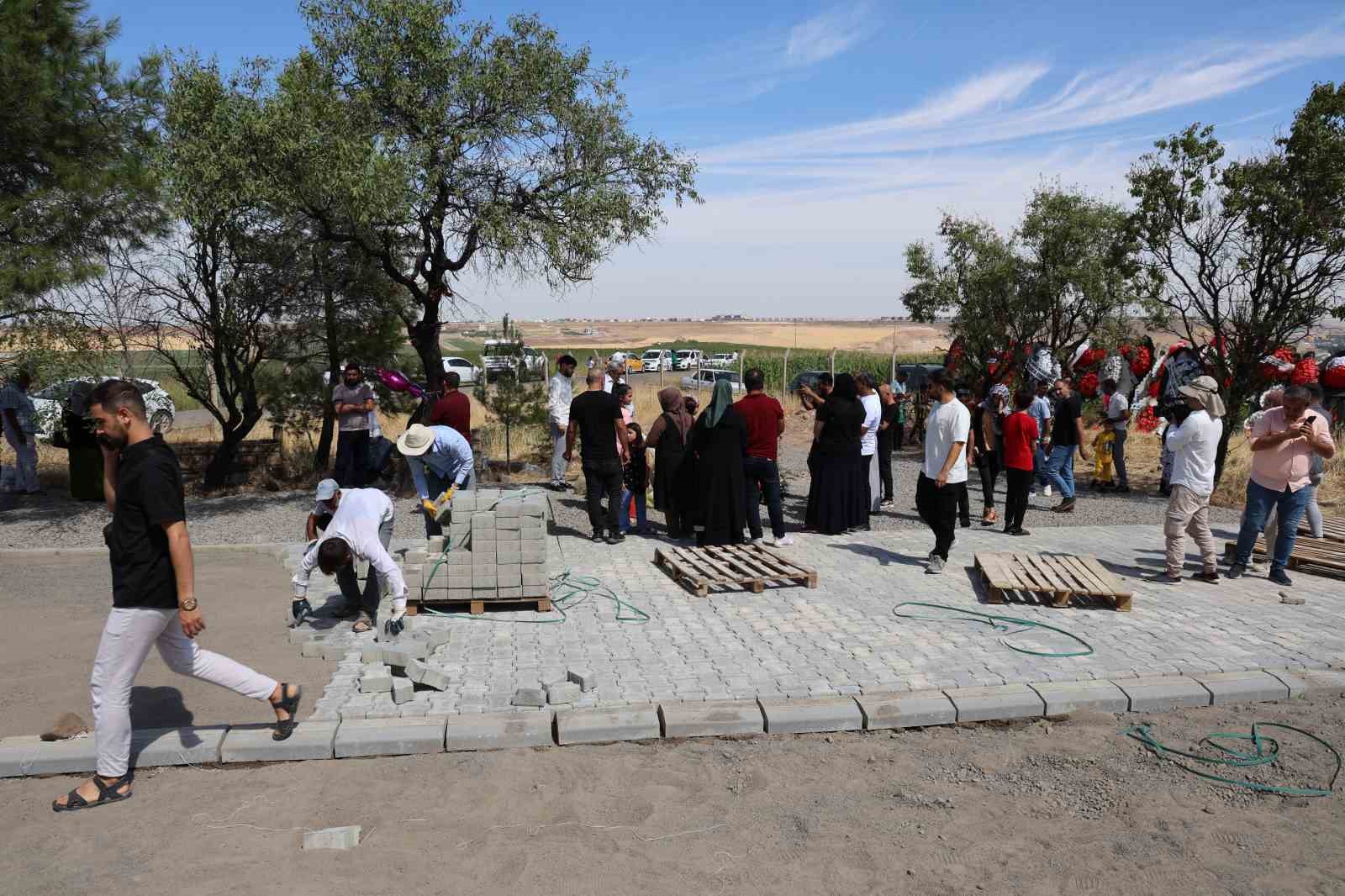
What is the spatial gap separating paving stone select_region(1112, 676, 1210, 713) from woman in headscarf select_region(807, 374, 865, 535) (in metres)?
4.65

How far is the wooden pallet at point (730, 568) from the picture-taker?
8.18 meters

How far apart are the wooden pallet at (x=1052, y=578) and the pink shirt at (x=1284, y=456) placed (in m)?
1.59

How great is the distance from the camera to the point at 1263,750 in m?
5.20

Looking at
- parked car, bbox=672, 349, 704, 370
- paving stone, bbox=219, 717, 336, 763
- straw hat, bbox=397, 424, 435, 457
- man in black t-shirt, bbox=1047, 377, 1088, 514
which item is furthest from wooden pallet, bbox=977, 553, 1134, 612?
parked car, bbox=672, 349, 704, 370

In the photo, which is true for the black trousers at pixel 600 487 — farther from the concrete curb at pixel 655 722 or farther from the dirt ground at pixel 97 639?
the concrete curb at pixel 655 722

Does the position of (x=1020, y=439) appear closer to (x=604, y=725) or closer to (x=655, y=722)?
(x=655, y=722)

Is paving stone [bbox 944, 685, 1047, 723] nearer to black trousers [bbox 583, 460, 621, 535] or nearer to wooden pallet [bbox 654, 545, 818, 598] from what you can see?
wooden pallet [bbox 654, 545, 818, 598]

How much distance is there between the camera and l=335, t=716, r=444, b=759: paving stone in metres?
5.08

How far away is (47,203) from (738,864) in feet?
36.1

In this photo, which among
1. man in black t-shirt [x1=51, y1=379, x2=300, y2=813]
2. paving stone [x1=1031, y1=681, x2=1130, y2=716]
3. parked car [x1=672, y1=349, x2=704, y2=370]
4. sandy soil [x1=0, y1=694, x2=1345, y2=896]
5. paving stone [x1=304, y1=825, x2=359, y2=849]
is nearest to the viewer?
sandy soil [x1=0, y1=694, x2=1345, y2=896]

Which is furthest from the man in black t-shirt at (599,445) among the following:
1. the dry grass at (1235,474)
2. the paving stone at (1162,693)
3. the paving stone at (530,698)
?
the dry grass at (1235,474)

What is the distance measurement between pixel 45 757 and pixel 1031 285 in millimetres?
16149

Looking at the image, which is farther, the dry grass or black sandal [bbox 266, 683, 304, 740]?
the dry grass

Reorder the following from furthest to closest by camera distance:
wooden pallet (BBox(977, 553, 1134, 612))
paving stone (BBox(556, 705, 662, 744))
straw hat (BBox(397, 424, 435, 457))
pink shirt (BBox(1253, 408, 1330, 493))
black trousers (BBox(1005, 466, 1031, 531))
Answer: black trousers (BBox(1005, 466, 1031, 531)) → straw hat (BBox(397, 424, 435, 457)) → pink shirt (BBox(1253, 408, 1330, 493)) → wooden pallet (BBox(977, 553, 1134, 612)) → paving stone (BBox(556, 705, 662, 744))
